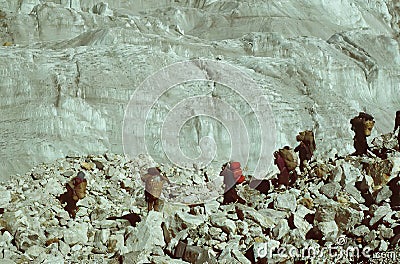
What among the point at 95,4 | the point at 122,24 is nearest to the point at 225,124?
the point at 122,24

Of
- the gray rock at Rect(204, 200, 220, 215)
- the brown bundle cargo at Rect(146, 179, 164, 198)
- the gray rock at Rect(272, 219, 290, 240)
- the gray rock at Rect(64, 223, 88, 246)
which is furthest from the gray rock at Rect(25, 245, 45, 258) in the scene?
the gray rock at Rect(272, 219, 290, 240)

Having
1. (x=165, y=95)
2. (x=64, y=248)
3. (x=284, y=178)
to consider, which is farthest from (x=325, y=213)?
(x=165, y=95)

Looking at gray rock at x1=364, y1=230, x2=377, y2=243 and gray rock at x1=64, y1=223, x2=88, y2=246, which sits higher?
gray rock at x1=364, y1=230, x2=377, y2=243

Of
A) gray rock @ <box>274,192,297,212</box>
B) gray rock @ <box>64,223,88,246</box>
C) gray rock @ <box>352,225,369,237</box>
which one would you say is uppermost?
gray rock @ <box>352,225,369,237</box>

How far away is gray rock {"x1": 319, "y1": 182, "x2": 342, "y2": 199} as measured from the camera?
39.4 feet

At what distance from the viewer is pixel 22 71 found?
15531mm

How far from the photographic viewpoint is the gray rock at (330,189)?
12.0 m

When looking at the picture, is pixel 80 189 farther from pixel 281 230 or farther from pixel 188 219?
pixel 281 230

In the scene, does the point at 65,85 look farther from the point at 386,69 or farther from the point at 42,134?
the point at 386,69

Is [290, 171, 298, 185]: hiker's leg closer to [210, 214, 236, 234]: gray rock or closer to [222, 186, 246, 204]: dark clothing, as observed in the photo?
[222, 186, 246, 204]: dark clothing

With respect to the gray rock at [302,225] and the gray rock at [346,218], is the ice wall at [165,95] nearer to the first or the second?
the gray rock at [302,225]

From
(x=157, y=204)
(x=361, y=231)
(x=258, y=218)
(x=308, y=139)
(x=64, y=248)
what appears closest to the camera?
(x=64, y=248)

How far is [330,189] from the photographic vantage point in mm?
12102

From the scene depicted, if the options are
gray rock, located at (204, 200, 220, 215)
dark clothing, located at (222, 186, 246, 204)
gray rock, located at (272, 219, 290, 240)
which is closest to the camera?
gray rock, located at (272, 219, 290, 240)
